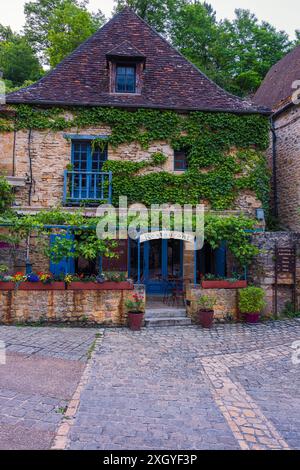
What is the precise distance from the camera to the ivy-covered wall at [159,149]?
35.2 feet

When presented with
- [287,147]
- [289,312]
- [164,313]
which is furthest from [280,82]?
[164,313]

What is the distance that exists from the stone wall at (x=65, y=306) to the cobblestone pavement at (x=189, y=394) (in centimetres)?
90

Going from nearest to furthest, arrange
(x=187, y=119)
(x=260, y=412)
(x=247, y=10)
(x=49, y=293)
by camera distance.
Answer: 1. (x=260, y=412)
2. (x=49, y=293)
3. (x=187, y=119)
4. (x=247, y=10)

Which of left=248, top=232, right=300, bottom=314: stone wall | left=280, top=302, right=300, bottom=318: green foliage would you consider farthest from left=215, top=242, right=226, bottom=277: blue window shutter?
left=280, top=302, right=300, bottom=318: green foliage

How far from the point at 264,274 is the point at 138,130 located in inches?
245

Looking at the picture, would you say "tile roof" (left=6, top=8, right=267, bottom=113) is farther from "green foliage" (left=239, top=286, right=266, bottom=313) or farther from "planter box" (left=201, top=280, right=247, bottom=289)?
"green foliage" (left=239, top=286, right=266, bottom=313)

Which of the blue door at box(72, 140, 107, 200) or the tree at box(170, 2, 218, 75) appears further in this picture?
the tree at box(170, 2, 218, 75)

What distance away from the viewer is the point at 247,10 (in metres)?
23.9

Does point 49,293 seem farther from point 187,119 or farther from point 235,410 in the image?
point 187,119

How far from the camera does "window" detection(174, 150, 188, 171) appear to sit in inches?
448

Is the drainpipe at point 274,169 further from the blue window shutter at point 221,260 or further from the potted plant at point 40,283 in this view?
the potted plant at point 40,283

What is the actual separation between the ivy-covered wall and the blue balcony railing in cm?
27

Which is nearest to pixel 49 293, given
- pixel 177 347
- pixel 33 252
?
pixel 33 252

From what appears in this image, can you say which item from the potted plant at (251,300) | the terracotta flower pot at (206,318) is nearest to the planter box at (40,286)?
the terracotta flower pot at (206,318)
